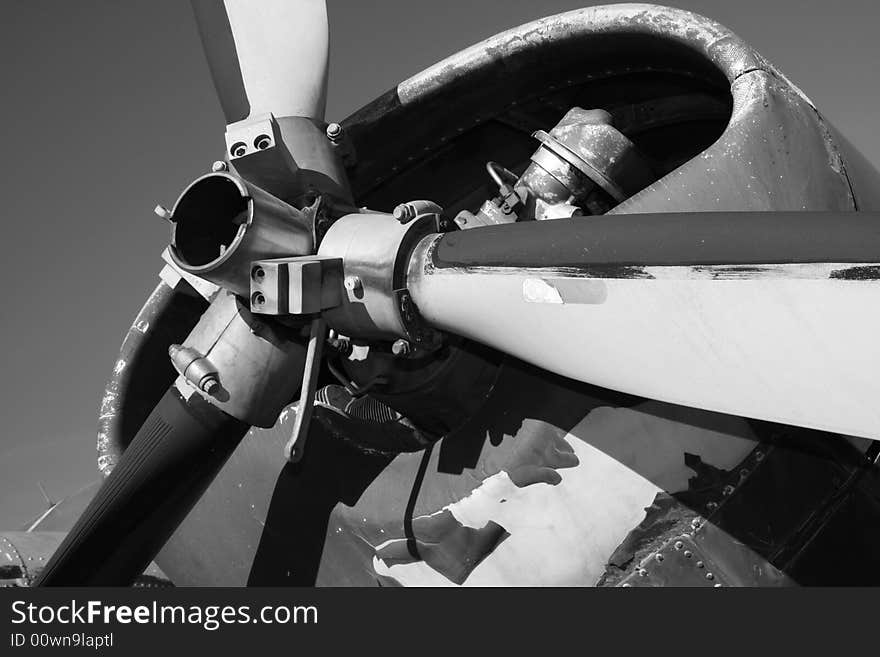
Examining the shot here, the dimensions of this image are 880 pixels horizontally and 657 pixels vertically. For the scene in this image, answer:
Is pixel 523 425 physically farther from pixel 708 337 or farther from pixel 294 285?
pixel 708 337

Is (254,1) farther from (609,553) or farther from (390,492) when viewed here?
(609,553)

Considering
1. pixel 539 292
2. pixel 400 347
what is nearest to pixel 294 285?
pixel 400 347

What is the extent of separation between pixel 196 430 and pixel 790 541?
6.99 feet

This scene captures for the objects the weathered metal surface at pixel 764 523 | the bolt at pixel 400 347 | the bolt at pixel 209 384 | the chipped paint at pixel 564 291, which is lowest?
the weathered metal surface at pixel 764 523

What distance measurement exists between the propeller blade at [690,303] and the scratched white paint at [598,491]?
1.97 feet

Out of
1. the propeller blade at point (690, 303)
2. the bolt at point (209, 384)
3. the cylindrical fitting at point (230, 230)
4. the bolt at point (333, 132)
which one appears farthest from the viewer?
the bolt at point (333, 132)

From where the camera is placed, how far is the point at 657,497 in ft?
11.9

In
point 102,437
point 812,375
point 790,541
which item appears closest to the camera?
point 812,375

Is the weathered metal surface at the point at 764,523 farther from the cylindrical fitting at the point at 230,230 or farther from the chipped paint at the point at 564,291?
the cylindrical fitting at the point at 230,230

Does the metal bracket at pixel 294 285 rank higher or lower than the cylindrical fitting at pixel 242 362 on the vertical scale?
higher

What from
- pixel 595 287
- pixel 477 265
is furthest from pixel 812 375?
pixel 477 265

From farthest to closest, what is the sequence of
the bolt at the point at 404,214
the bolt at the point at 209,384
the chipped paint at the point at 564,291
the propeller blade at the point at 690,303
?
1. the bolt at the point at 209,384
2. the bolt at the point at 404,214
3. the chipped paint at the point at 564,291
4. the propeller blade at the point at 690,303

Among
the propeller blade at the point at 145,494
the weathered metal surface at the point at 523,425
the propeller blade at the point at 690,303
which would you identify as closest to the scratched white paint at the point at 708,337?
the propeller blade at the point at 690,303

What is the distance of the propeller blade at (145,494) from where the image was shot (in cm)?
368
